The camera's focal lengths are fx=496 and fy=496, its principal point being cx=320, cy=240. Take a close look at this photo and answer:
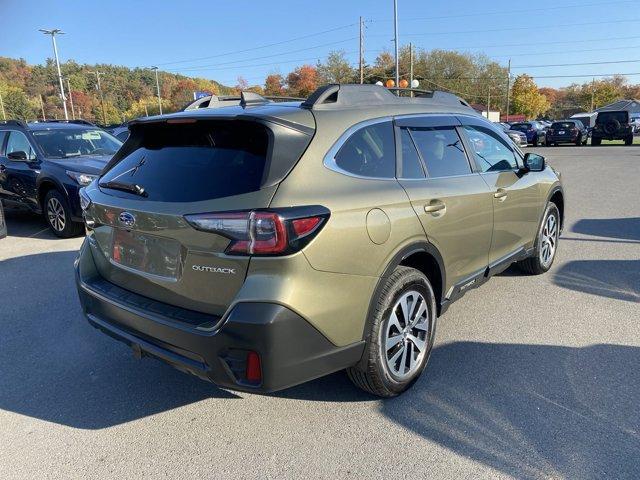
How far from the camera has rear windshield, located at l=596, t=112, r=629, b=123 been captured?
28959mm

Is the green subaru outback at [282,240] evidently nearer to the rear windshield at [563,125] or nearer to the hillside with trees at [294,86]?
the rear windshield at [563,125]

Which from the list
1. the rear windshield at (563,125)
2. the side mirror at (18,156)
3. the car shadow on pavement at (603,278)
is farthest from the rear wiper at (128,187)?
the rear windshield at (563,125)

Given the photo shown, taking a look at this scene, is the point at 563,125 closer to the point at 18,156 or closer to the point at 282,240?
the point at 18,156

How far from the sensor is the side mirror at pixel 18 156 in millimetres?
7996

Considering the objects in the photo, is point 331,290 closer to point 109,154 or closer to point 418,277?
point 418,277

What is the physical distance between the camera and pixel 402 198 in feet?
9.73

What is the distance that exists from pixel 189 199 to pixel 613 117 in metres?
32.9

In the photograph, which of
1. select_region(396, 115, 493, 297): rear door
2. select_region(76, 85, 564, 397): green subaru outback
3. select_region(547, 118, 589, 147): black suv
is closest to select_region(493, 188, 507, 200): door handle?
select_region(396, 115, 493, 297): rear door

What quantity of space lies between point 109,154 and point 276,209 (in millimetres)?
7176

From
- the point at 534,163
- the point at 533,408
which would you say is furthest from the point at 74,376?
the point at 534,163

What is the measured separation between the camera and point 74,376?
11.4ft

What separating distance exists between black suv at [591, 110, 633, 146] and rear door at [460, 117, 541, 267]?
29.2 meters

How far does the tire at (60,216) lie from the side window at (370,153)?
5946 millimetres

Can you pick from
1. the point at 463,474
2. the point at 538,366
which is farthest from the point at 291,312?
the point at 538,366
